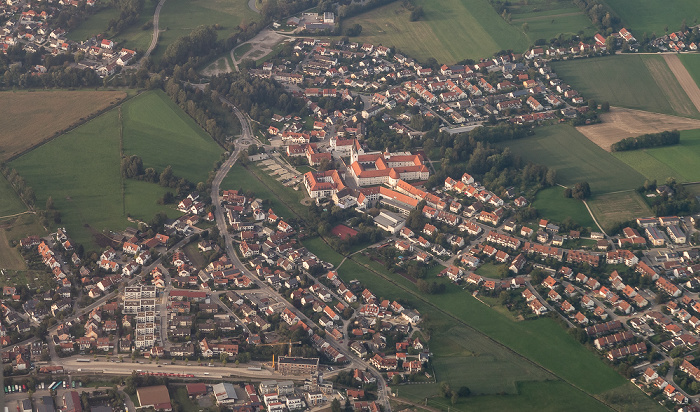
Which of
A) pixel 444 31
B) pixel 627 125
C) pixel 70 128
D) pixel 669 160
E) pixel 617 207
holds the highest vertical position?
pixel 669 160

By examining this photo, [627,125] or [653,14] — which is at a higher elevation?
[653,14]

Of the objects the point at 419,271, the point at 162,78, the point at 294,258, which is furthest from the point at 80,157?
the point at 419,271

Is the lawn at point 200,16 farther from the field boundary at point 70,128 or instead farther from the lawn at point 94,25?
the field boundary at point 70,128

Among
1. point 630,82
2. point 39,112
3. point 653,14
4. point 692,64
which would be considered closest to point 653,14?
point 653,14

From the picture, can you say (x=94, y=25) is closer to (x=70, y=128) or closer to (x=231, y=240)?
(x=70, y=128)

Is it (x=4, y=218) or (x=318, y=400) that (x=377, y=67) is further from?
(x=318, y=400)

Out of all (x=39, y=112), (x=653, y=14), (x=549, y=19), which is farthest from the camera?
(x=653, y=14)

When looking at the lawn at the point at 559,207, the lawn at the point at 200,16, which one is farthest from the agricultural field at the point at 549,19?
the lawn at the point at 559,207
